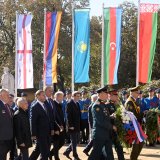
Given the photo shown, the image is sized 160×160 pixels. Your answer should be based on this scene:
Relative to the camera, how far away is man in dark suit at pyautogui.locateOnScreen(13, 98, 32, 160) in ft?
30.5

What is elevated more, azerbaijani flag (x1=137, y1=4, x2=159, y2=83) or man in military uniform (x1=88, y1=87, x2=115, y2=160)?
azerbaijani flag (x1=137, y1=4, x2=159, y2=83)

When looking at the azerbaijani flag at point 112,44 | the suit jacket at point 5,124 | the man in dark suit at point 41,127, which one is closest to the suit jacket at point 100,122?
the man in dark suit at point 41,127

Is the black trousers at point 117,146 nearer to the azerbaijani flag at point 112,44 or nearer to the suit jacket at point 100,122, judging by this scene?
the suit jacket at point 100,122

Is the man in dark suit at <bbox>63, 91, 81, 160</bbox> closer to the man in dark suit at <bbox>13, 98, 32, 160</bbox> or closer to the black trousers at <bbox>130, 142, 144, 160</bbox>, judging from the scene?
the black trousers at <bbox>130, 142, 144, 160</bbox>

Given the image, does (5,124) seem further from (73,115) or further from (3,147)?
(73,115)

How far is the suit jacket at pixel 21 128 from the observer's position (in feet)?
30.5

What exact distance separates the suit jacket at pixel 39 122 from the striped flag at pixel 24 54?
374 inches

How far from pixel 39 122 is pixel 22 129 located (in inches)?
25.6

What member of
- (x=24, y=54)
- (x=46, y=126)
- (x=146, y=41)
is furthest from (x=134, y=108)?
(x=24, y=54)

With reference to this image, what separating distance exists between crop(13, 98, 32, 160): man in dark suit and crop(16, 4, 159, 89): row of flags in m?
9.65

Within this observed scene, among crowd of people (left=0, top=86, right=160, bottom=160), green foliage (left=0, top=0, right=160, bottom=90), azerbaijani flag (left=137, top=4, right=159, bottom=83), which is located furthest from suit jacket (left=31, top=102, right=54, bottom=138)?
green foliage (left=0, top=0, right=160, bottom=90)

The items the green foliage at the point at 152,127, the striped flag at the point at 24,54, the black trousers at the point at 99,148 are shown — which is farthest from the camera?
the striped flag at the point at 24,54

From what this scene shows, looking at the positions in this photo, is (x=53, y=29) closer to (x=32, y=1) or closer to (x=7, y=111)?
(x=7, y=111)

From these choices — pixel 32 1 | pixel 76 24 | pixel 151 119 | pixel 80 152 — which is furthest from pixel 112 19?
pixel 32 1
